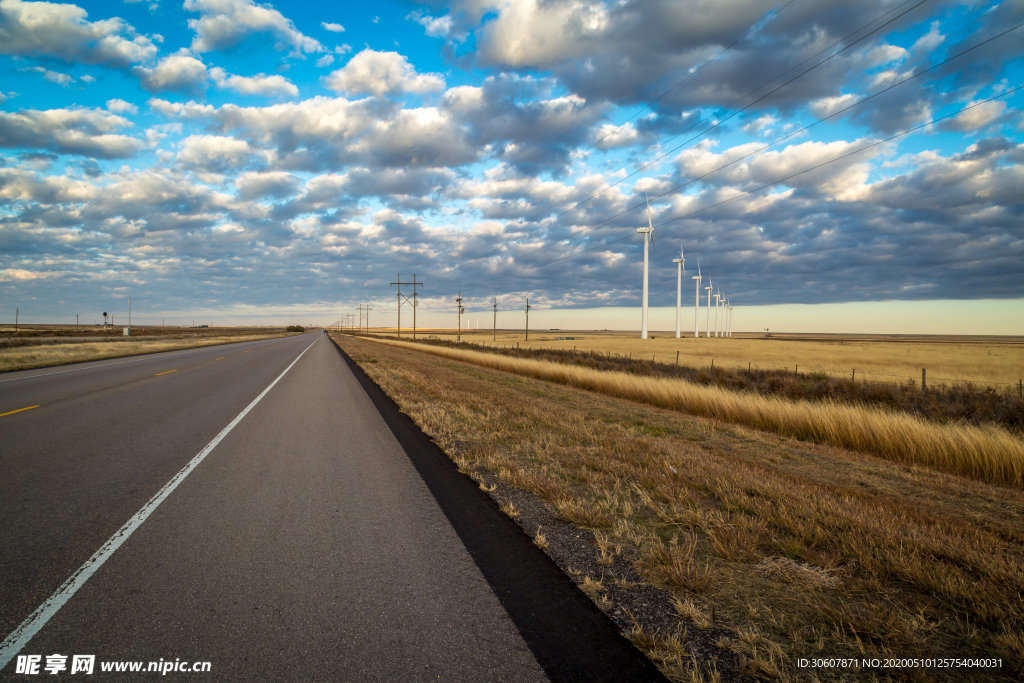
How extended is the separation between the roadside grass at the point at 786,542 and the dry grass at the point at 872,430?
57cm

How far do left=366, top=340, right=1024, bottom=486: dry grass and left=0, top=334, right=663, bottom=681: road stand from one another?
824 cm

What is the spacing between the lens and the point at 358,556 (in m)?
4.18

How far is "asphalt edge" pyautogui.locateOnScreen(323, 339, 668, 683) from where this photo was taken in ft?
9.47

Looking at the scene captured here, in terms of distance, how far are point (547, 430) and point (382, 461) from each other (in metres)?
3.63

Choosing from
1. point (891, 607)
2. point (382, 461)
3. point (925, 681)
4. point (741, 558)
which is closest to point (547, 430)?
point (382, 461)

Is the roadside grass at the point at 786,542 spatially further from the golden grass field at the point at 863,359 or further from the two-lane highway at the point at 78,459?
the golden grass field at the point at 863,359

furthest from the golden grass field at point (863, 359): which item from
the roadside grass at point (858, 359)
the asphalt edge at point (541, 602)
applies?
the asphalt edge at point (541, 602)

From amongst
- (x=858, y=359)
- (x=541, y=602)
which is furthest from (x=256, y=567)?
(x=858, y=359)

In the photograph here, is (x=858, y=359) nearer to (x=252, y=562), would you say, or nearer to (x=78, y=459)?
(x=252, y=562)

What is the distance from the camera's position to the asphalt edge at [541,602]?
114 inches
